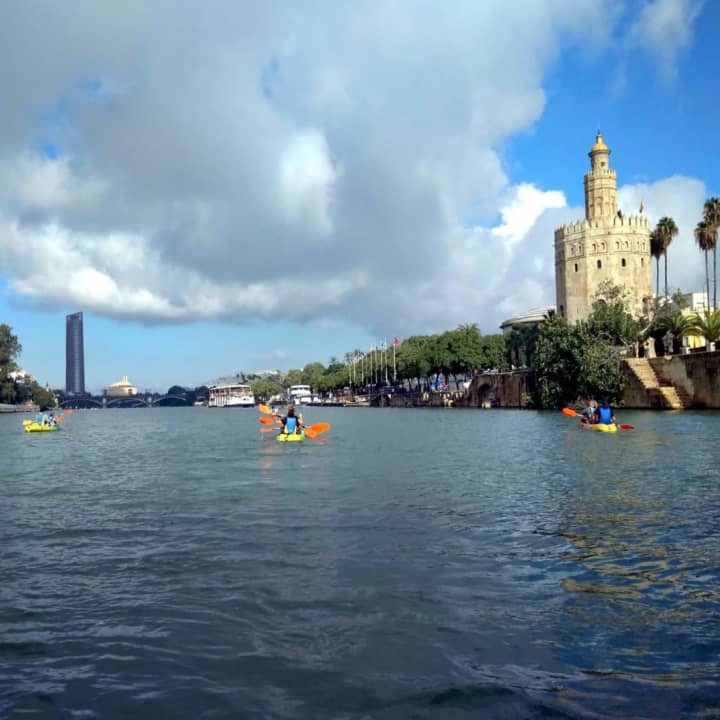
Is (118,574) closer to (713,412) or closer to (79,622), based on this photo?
(79,622)

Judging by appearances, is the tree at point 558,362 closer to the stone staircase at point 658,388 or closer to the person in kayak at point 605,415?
the stone staircase at point 658,388

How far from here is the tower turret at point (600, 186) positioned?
9100 cm

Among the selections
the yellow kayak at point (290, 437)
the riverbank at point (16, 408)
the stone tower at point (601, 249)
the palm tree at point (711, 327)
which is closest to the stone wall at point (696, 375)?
the palm tree at point (711, 327)

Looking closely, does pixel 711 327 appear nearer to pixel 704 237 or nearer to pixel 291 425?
pixel 704 237

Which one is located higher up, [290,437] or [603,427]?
[603,427]

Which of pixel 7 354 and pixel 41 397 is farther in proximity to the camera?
pixel 41 397

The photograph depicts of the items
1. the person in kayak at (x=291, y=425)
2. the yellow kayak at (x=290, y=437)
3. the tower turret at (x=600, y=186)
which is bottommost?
the yellow kayak at (x=290, y=437)

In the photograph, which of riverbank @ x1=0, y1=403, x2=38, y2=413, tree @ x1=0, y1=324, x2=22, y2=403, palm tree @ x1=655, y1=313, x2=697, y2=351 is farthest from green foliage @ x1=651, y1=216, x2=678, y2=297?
riverbank @ x1=0, y1=403, x2=38, y2=413

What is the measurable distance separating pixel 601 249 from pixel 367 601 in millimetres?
85583

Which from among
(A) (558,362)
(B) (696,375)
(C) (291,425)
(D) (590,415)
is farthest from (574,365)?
(C) (291,425)

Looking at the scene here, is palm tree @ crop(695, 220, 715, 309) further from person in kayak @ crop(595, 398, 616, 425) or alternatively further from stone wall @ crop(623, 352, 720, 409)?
person in kayak @ crop(595, 398, 616, 425)

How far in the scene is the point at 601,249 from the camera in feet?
291

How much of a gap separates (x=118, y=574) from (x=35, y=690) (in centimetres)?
401

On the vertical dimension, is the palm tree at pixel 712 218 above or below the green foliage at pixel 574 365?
above
